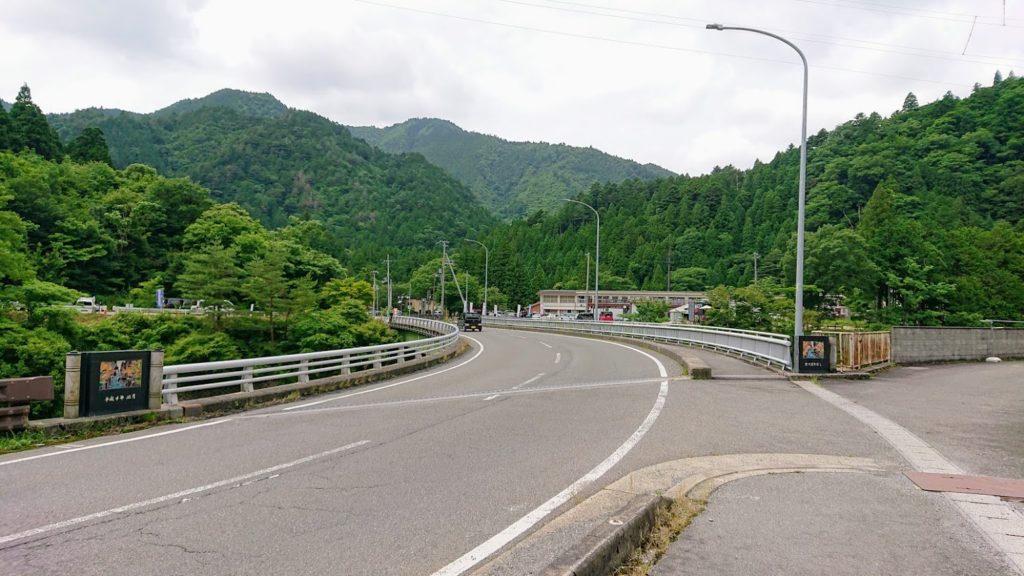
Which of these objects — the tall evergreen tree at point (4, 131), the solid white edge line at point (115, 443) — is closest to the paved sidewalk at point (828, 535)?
the solid white edge line at point (115, 443)

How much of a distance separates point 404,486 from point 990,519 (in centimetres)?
530

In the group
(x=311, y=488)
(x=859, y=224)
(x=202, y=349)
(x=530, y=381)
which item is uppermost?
(x=859, y=224)

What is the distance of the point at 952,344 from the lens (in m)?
29.2

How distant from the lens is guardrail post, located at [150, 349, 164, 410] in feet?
34.8

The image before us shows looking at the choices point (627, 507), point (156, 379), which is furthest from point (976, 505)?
point (156, 379)

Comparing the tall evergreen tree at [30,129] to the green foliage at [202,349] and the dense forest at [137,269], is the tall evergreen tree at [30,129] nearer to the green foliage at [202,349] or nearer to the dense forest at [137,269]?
the dense forest at [137,269]

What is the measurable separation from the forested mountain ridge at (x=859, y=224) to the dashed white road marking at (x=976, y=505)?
1092 inches

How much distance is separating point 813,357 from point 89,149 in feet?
404

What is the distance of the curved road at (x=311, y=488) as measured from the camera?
446 cm

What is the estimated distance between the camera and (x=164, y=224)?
8456 centimetres

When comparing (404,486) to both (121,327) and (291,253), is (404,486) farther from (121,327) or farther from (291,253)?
(291,253)

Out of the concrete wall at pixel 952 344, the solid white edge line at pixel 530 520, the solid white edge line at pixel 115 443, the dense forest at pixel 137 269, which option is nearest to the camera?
the solid white edge line at pixel 530 520

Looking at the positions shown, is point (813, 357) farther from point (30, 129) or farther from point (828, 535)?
point (30, 129)

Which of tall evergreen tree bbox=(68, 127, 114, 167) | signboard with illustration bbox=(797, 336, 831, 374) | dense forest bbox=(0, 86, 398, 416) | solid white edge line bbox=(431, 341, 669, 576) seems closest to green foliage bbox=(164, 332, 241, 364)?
dense forest bbox=(0, 86, 398, 416)
